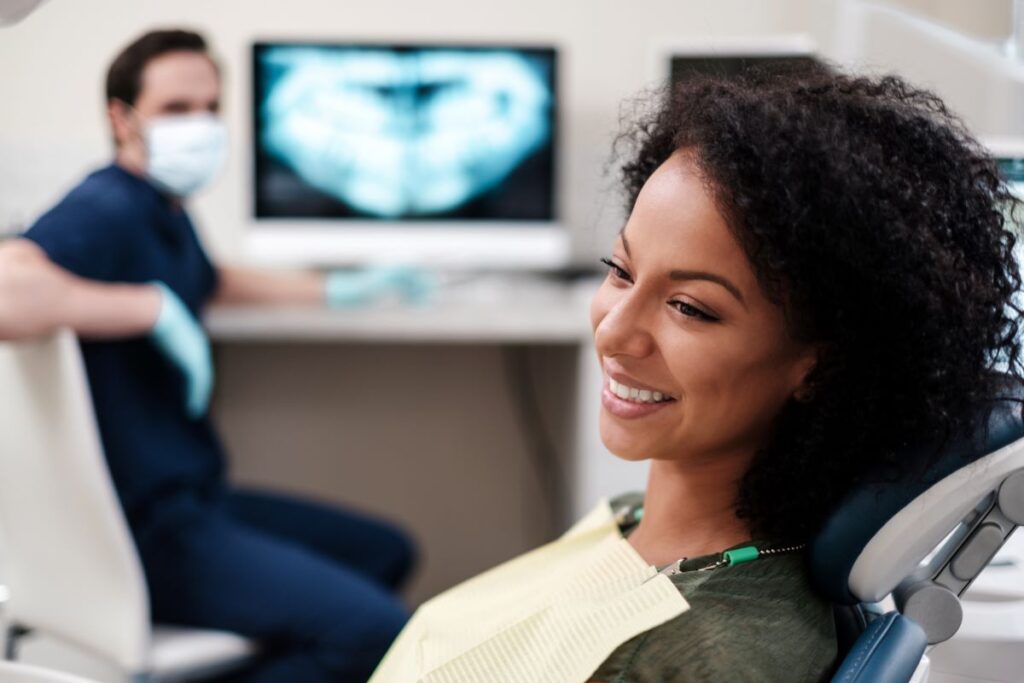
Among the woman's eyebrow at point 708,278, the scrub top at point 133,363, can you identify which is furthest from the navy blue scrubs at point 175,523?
the woman's eyebrow at point 708,278

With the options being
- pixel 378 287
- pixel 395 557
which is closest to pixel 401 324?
pixel 378 287

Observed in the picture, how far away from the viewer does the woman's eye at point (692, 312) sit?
2.72 ft

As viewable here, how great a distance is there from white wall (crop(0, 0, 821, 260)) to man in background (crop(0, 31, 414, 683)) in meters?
0.86

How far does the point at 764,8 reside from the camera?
273 centimetres

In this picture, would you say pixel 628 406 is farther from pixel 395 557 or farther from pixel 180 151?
pixel 395 557

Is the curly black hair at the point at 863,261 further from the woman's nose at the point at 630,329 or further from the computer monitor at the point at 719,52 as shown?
the computer monitor at the point at 719,52

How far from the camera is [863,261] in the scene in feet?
2.54

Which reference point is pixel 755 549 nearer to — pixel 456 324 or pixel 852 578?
pixel 852 578

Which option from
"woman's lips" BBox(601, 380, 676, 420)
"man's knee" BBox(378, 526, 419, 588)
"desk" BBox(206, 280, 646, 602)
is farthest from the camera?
"desk" BBox(206, 280, 646, 602)

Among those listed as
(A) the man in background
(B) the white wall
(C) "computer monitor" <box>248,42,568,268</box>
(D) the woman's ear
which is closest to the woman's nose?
(D) the woman's ear

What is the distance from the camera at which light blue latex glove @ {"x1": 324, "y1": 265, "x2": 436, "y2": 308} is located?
2.24 metres

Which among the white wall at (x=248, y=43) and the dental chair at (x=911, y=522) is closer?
the dental chair at (x=911, y=522)

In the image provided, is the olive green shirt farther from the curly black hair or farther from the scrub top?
the scrub top

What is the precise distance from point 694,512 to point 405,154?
5.56 ft
